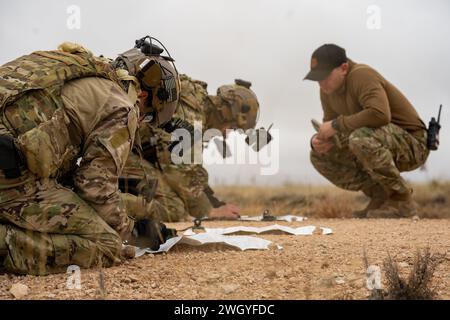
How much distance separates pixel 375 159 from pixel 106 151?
4140mm

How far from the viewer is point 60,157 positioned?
3.39m

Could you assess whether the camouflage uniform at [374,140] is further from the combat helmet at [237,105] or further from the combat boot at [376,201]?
the combat helmet at [237,105]

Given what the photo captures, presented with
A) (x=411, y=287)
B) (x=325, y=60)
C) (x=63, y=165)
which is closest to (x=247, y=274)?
(x=411, y=287)

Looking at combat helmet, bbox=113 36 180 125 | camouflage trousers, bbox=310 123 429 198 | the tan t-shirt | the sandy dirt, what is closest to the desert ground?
the sandy dirt

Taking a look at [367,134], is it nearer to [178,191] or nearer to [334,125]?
[334,125]

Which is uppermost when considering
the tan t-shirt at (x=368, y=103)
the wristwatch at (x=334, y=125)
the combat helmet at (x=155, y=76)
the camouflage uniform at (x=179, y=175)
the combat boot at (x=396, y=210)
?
the combat helmet at (x=155, y=76)

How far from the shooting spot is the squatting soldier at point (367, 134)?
22.2 ft

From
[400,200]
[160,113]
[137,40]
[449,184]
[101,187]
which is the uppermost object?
[137,40]

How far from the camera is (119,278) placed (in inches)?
125

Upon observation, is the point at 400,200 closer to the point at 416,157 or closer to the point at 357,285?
the point at 416,157

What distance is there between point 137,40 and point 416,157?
4168 mm

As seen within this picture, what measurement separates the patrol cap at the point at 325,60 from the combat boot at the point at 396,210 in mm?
1697

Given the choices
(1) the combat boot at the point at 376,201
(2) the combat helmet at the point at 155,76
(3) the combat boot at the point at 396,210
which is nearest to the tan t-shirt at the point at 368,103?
(1) the combat boot at the point at 376,201
